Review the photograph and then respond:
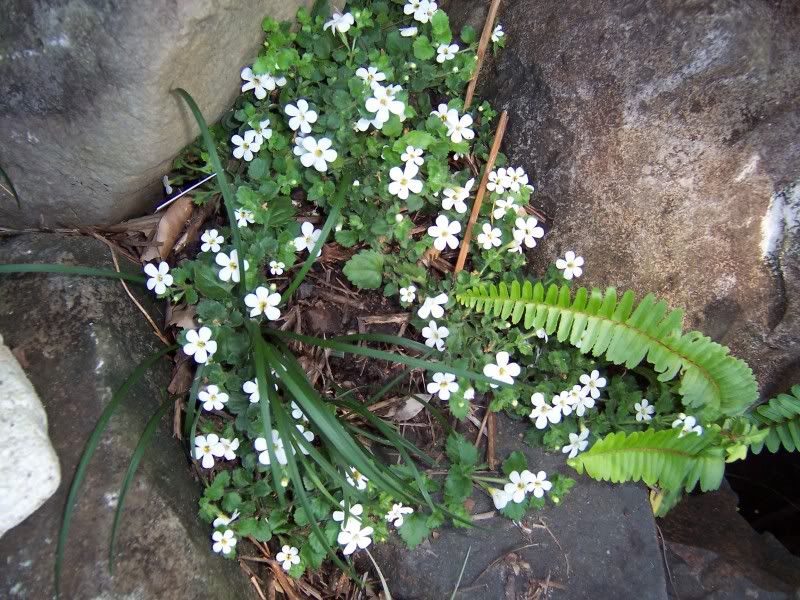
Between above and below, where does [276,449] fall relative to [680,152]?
below

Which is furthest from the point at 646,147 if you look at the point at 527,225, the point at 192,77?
the point at 192,77

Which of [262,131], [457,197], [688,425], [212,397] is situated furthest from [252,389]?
[688,425]

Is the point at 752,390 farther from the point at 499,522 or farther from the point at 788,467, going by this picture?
the point at 788,467

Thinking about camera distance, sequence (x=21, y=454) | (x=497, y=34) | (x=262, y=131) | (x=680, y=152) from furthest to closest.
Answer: (x=497, y=34)
(x=262, y=131)
(x=680, y=152)
(x=21, y=454)

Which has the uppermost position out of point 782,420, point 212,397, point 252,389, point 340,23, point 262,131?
point 340,23

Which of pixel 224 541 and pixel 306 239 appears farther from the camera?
pixel 306 239

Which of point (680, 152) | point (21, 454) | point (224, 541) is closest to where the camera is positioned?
point (21, 454)

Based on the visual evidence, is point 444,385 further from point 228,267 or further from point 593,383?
point 228,267
